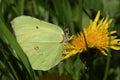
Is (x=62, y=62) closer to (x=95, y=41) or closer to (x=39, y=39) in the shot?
(x=39, y=39)

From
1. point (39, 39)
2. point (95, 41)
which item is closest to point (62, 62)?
point (39, 39)

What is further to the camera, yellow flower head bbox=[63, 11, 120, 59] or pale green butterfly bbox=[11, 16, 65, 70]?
pale green butterfly bbox=[11, 16, 65, 70]

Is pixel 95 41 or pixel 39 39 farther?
pixel 39 39

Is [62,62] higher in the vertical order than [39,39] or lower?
lower

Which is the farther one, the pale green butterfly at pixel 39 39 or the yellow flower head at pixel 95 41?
the pale green butterfly at pixel 39 39

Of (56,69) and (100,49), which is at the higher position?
(100,49)

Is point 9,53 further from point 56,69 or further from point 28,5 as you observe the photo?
point 28,5

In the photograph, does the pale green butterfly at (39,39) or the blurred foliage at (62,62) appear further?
the pale green butterfly at (39,39)

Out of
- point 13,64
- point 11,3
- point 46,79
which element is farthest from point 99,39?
point 11,3
